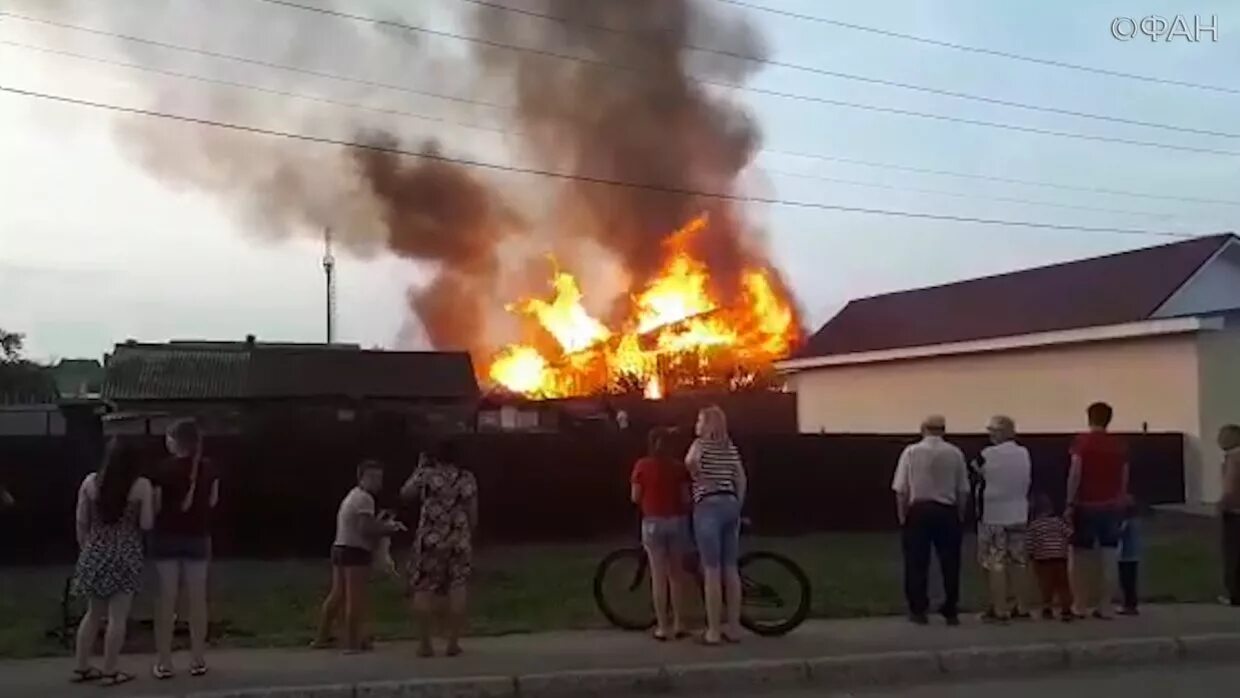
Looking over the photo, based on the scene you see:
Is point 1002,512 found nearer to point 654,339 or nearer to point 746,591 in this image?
point 746,591

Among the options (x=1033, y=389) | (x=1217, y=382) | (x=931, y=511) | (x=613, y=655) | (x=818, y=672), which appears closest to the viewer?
(x=818, y=672)

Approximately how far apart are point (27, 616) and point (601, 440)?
10213 millimetres

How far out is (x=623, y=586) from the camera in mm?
12227

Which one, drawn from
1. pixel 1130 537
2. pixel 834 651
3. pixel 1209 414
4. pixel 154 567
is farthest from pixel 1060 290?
pixel 154 567

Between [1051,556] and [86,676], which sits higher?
[1051,556]

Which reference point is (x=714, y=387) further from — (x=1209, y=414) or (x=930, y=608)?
(x=930, y=608)

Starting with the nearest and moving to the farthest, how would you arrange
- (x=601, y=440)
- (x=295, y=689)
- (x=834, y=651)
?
(x=295, y=689) < (x=834, y=651) < (x=601, y=440)

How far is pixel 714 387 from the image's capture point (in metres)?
46.3

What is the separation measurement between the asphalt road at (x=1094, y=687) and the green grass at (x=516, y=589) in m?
2.82

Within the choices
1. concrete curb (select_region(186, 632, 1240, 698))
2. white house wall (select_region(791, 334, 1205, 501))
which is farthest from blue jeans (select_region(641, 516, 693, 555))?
white house wall (select_region(791, 334, 1205, 501))

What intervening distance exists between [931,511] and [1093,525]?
1.53 meters

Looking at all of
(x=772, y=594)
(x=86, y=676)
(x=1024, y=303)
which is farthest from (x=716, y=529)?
(x=1024, y=303)

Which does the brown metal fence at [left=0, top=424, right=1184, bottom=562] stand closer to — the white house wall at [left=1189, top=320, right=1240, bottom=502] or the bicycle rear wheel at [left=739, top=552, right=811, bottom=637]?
the white house wall at [left=1189, top=320, right=1240, bottom=502]

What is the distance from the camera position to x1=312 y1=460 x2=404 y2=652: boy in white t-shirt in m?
10.6
